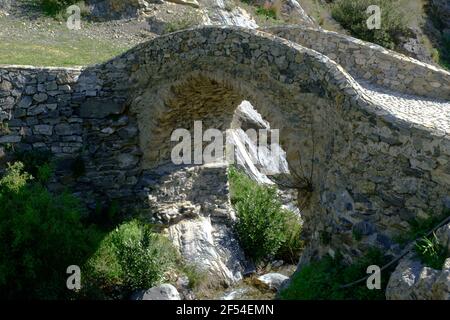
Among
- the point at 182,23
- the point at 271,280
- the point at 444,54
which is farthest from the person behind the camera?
the point at 444,54

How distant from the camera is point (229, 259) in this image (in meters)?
13.4

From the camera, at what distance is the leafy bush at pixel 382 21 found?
836 inches

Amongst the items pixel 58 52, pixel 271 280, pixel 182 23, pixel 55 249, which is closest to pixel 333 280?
pixel 271 280

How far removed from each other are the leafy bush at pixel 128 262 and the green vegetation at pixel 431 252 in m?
5.98

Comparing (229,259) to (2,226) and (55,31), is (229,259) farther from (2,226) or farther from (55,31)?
(55,31)

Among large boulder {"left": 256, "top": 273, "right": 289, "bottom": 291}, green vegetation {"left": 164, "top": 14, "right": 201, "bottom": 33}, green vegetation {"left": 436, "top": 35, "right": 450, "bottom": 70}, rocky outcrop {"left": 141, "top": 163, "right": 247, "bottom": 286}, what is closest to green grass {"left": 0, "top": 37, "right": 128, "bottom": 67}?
green vegetation {"left": 164, "top": 14, "right": 201, "bottom": 33}

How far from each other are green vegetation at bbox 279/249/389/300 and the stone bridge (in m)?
0.26

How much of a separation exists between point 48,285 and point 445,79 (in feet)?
27.0

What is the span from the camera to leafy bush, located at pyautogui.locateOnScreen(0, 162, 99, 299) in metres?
10.3

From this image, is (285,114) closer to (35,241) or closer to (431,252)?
(431,252)

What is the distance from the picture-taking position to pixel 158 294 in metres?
11.2

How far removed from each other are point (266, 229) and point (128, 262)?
12.8 feet
